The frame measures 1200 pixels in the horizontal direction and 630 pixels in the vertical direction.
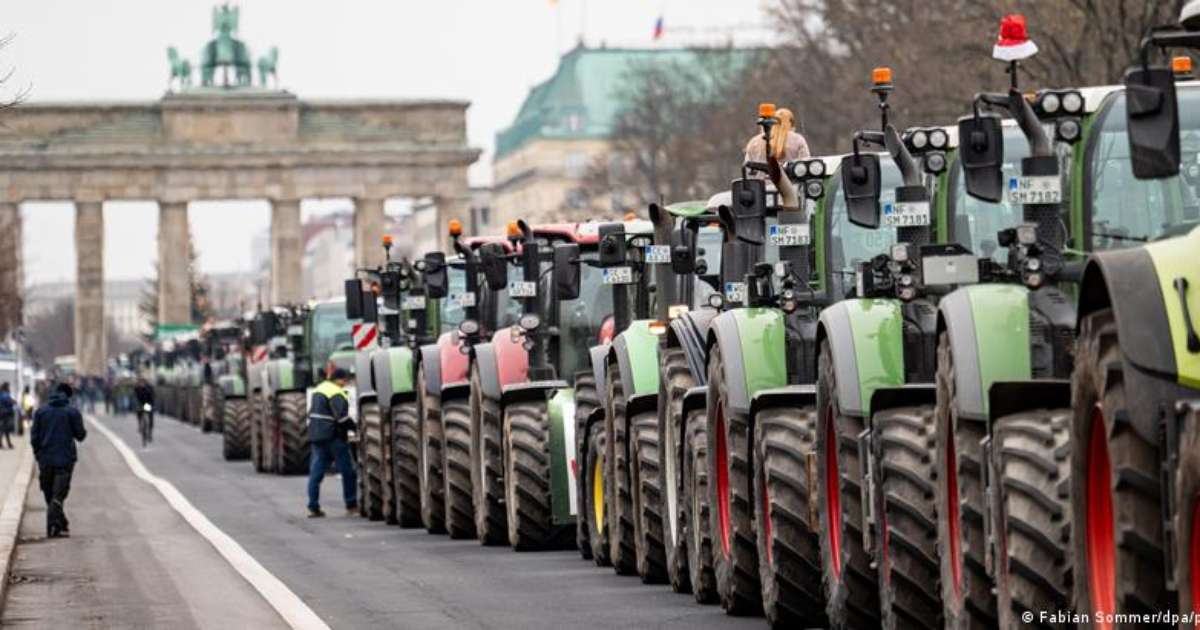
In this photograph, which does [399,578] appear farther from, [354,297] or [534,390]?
[354,297]

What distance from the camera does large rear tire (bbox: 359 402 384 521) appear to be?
1213 inches

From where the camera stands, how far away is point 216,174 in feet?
449

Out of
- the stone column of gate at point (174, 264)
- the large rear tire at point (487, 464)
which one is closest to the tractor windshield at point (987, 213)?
→ the large rear tire at point (487, 464)

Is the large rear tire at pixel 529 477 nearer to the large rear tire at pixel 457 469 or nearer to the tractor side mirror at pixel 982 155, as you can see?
the large rear tire at pixel 457 469

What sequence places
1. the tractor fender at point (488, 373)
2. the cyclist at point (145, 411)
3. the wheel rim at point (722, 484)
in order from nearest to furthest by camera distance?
1. the wheel rim at point (722, 484)
2. the tractor fender at point (488, 373)
3. the cyclist at point (145, 411)

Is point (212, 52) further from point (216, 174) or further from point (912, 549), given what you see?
point (912, 549)

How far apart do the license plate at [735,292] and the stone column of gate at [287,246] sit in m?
121

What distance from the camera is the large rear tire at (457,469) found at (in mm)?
26125

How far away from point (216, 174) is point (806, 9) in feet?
208

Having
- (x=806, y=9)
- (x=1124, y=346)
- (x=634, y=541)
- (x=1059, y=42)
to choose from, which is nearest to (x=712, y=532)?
(x=634, y=541)

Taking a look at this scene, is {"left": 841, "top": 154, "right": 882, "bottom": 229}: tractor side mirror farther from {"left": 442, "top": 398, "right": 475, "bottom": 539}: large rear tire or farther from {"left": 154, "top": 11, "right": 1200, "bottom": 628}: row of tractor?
{"left": 442, "top": 398, "right": 475, "bottom": 539}: large rear tire

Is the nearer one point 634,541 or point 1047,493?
point 1047,493

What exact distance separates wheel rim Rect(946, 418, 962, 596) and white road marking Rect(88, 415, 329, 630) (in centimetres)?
544

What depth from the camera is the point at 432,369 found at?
2742 centimetres
